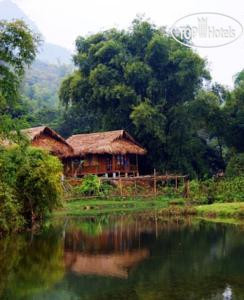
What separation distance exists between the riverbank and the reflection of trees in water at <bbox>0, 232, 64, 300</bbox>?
27.4ft

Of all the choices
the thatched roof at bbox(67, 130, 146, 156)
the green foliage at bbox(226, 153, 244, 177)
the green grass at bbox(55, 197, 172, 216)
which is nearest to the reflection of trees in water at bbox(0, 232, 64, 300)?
the green grass at bbox(55, 197, 172, 216)

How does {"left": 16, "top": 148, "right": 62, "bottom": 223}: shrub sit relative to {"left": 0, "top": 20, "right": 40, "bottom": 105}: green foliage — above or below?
below

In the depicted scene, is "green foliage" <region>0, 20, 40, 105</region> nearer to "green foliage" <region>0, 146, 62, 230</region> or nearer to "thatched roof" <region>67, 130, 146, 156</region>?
"green foliage" <region>0, 146, 62, 230</region>

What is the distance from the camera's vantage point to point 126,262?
16.1 m

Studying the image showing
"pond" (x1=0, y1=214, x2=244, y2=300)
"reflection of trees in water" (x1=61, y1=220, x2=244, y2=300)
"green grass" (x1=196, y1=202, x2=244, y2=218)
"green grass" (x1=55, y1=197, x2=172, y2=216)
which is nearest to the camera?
"reflection of trees in water" (x1=61, y1=220, x2=244, y2=300)

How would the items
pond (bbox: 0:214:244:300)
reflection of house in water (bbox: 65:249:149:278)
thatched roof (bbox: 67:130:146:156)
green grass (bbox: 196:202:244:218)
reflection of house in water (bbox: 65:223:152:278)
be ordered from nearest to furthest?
pond (bbox: 0:214:244:300), reflection of house in water (bbox: 65:249:149:278), reflection of house in water (bbox: 65:223:152:278), green grass (bbox: 196:202:244:218), thatched roof (bbox: 67:130:146:156)

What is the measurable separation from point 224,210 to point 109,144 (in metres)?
15.1

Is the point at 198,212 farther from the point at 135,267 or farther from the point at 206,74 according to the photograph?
the point at 206,74

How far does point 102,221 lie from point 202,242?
8.90m

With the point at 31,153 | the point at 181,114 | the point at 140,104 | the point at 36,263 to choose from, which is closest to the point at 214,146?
the point at 181,114

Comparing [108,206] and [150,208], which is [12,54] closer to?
[108,206]

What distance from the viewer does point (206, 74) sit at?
44.5m

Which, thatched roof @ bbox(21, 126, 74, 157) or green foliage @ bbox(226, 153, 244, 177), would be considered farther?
green foliage @ bbox(226, 153, 244, 177)

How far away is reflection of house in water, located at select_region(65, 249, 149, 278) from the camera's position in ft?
48.5
